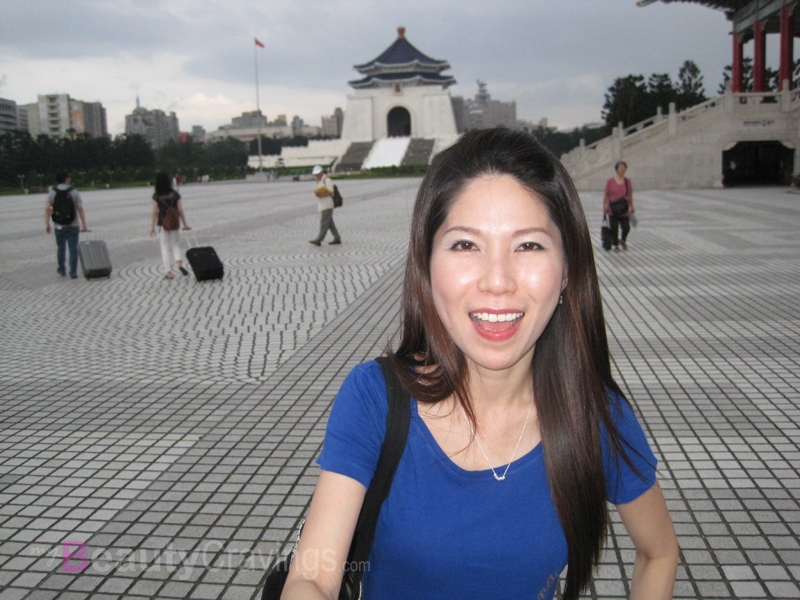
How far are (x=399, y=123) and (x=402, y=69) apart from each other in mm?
5488

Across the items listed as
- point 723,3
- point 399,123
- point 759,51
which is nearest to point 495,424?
point 759,51

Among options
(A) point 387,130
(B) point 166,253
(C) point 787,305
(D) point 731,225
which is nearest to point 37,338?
(B) point 166,253

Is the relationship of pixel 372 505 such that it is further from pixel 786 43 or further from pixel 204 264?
pixel 786 43

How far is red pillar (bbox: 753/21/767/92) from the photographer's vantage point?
3027cm

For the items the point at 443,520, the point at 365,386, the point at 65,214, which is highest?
the point at 65,214

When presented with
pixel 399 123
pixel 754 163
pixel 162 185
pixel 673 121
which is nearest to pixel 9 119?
pixel 399 123

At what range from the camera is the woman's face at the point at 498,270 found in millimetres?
1459

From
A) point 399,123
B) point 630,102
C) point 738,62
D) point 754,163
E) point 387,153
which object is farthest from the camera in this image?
point 399,123

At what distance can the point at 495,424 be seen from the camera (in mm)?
1586

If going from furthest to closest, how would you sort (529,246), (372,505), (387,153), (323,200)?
(387,153), (323,200), (529,246), (372,505)

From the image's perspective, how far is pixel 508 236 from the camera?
4.82 ft

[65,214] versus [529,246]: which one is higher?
[65,214]

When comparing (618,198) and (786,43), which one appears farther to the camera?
(786,43)

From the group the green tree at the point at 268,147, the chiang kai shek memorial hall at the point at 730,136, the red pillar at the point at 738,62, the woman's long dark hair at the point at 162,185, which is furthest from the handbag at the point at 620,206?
the green tree at the point at 268,147
